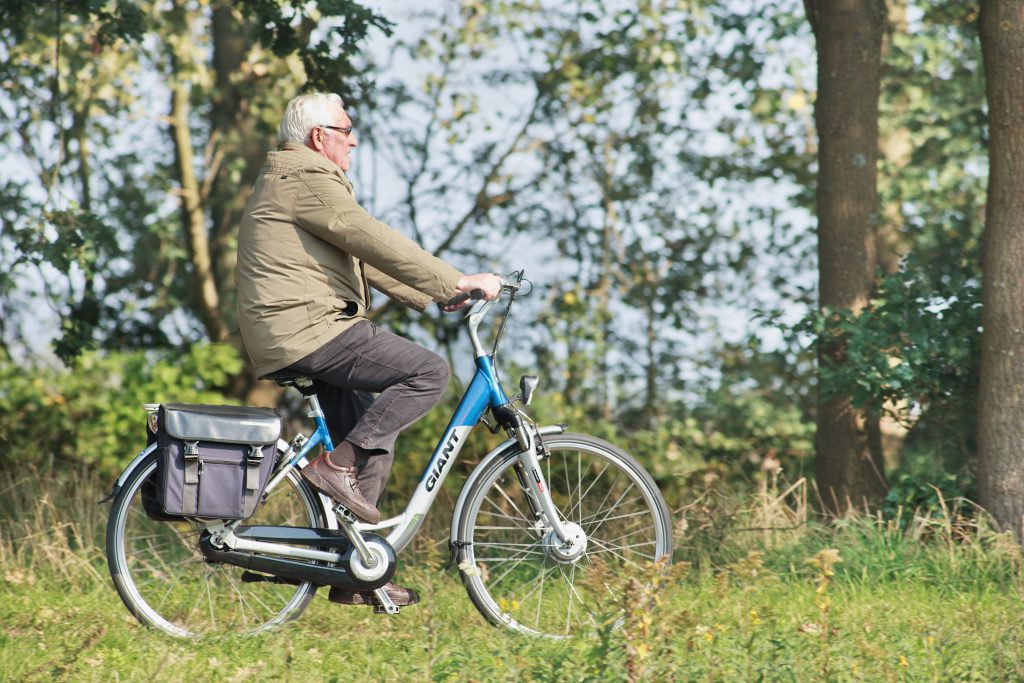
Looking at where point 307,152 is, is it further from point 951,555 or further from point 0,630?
point 951,555

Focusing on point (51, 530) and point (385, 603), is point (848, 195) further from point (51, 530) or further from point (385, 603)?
point (51, 530)

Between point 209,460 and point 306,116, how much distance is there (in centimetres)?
131

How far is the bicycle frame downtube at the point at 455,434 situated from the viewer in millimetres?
4477

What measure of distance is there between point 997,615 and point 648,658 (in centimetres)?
187

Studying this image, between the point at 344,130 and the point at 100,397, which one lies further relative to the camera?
the point at 100,397

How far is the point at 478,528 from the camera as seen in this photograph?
15.2 ft

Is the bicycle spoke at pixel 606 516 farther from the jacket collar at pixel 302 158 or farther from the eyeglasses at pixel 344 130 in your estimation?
the eyeglasses at pixel 344 130

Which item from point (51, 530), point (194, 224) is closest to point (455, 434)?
point (51, 530)

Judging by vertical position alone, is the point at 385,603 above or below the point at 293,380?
below

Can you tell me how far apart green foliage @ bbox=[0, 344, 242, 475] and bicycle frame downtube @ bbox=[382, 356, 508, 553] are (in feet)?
18.2

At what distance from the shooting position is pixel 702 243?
11.1m

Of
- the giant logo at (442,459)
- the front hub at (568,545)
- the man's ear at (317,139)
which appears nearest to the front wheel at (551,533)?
the front hub at (568,545)

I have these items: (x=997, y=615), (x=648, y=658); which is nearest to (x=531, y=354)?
(x=997, y=615)

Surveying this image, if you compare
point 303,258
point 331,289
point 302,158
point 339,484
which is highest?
point 302,158
